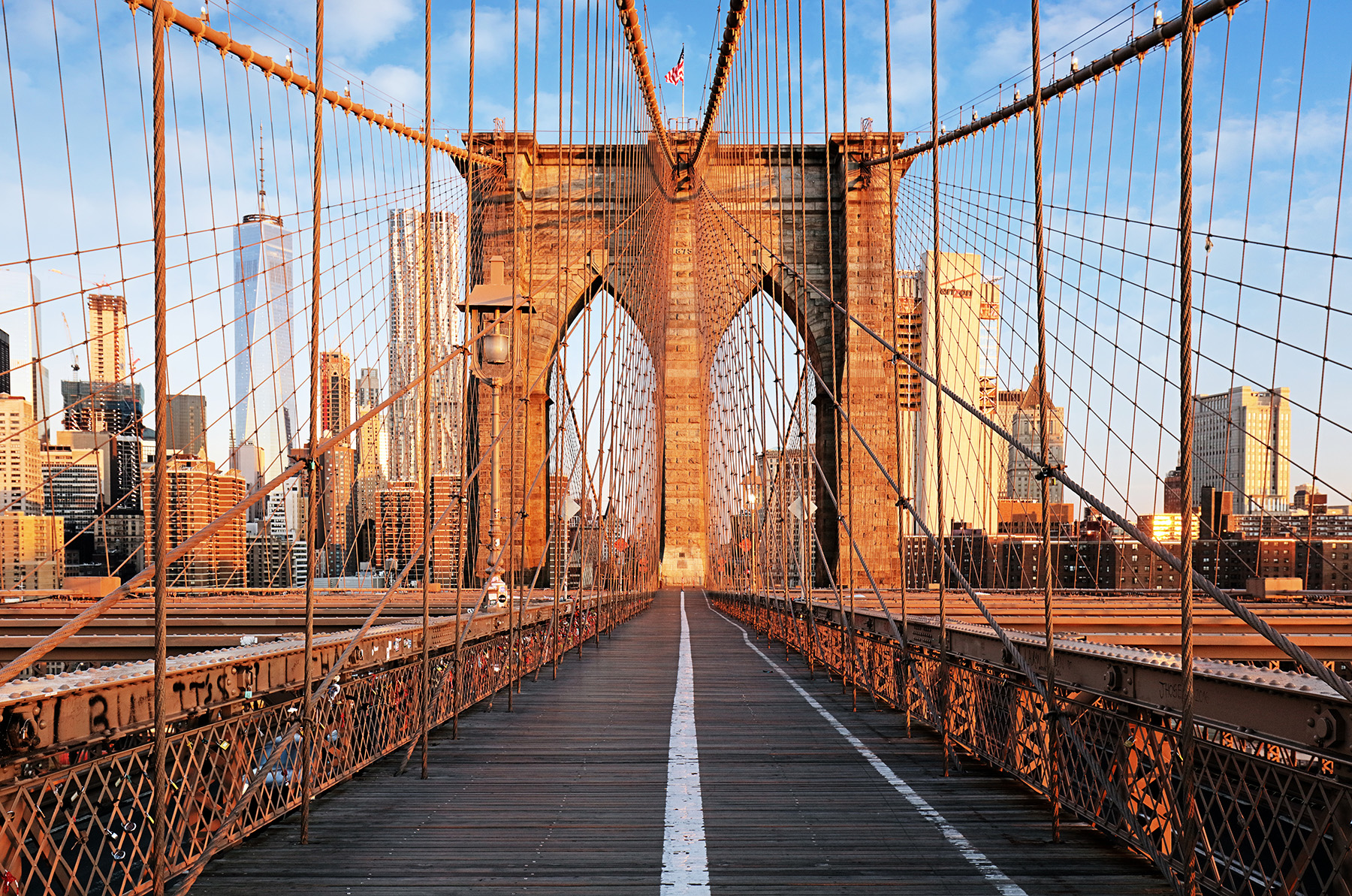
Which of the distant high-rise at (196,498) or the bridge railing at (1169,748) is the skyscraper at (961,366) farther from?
the bridge railing at (1169,748)

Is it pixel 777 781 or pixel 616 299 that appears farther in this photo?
pixel 616 299

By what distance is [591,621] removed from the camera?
47.8ft

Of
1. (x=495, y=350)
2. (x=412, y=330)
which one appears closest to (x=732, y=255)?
(x=412, y=330)

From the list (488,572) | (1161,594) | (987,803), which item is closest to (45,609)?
(488,572)

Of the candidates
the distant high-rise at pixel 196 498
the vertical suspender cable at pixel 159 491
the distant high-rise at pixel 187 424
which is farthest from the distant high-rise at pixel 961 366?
the vertical suspender cable at pixel 159 491

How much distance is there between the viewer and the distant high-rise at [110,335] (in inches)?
511

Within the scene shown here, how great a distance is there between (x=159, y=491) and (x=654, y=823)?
89.1 inches

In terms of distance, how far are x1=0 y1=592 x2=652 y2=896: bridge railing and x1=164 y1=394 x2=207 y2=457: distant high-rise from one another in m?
7.79

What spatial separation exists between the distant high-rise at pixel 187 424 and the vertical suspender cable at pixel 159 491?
36.7ft

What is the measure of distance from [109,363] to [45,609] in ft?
18.1

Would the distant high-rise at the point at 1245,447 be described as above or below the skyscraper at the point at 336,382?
below

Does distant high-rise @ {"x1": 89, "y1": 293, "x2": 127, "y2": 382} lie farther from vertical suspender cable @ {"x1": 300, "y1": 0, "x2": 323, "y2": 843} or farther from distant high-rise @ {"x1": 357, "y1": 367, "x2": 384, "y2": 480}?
vertical suspender cable @ {"x1": 300, "y1": 0, "x2": 323, "y2": 843}

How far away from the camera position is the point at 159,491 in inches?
119

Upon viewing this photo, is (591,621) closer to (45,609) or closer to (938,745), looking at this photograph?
(45,609)
